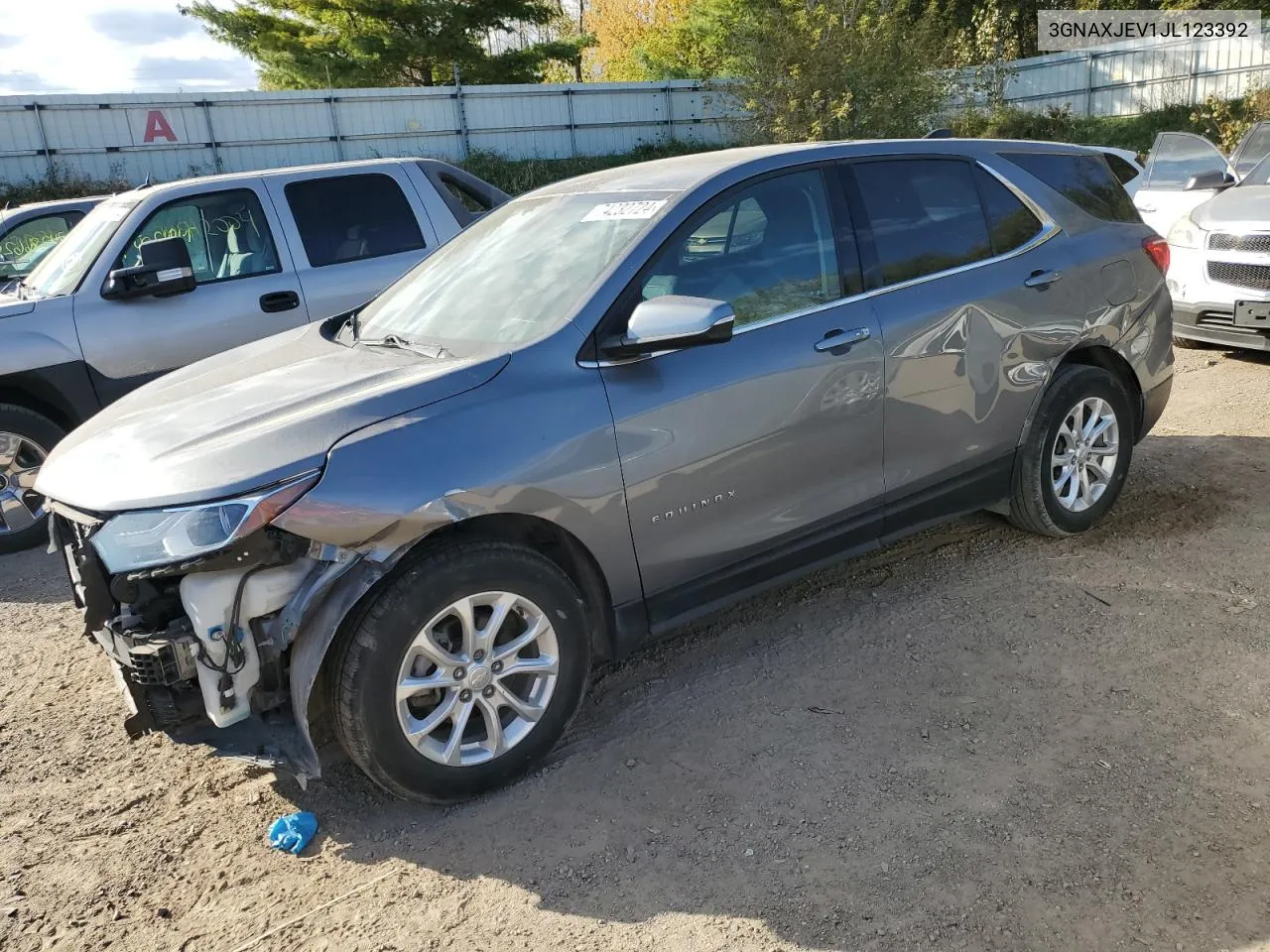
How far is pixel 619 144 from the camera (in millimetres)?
26875

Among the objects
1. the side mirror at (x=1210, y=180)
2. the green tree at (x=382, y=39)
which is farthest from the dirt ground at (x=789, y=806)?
the green tree at (x=382, y=39)

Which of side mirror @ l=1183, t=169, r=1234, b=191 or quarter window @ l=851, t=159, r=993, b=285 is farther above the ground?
quarter window @ l=851, t=159, r=993, b=285

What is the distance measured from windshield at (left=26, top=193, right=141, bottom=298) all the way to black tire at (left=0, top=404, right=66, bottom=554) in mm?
756

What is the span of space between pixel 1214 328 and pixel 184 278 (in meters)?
7.25

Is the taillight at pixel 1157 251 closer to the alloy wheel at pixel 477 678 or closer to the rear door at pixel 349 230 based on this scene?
Answer: the alloy wheel at pixel 477 678

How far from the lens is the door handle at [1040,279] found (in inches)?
161

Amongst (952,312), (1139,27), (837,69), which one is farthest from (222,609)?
(1139,27)

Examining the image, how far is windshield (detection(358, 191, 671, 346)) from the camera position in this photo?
321 cm

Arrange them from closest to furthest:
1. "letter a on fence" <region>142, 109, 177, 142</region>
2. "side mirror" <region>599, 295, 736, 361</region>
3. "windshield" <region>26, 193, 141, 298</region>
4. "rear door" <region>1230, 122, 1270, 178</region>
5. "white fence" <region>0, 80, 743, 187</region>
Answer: "side mirror" <region>599, 295, 736, 361</region>, "windshield" <region>26, 193, 141, 298</region>, "rear door" <region>1230, 122, 1270, 178</region>, "white fence" <region>0, 80, 743, 187</region>, "letter a on fence" <region>142, 109, 177, 142</region>

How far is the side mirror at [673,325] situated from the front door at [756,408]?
3.8 inches

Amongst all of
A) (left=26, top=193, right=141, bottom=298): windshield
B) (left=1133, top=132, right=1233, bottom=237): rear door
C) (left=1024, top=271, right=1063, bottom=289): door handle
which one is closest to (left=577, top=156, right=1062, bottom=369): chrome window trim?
(left=1024, top=271, right=1063, bottom=289): door handle

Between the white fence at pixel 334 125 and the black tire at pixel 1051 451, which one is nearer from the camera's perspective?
the black tire at pixel 1051 451

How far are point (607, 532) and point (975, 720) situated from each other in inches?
54.0

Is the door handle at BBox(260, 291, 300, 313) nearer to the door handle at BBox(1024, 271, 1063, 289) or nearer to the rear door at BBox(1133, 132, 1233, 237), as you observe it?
the door handle at BBox(1024, 271, 1063, 289)
